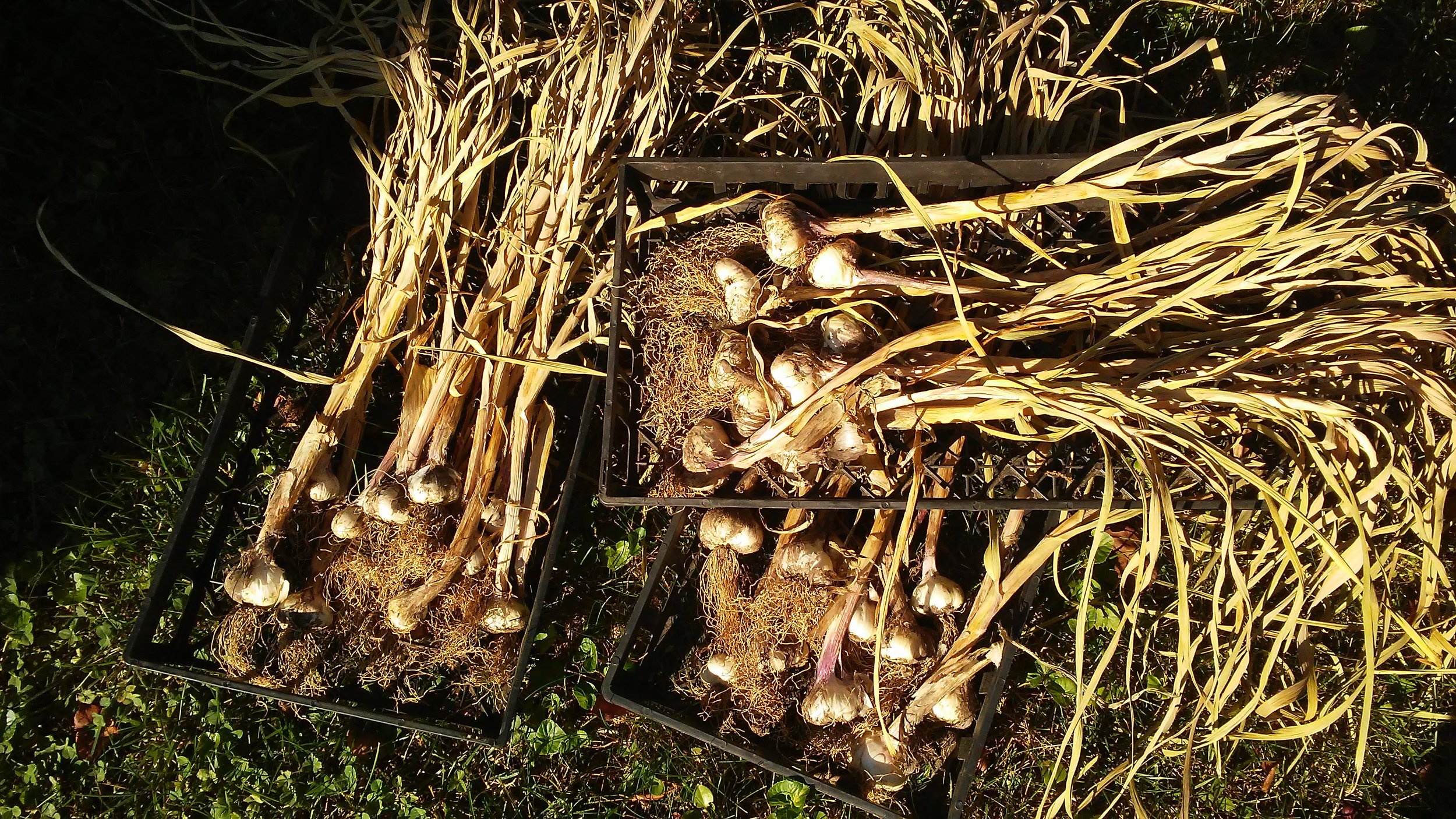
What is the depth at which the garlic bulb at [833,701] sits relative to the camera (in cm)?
144

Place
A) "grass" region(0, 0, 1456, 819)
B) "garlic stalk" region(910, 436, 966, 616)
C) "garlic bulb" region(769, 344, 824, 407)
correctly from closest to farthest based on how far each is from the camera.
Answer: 1. "garlic bulb" region(769, 344, 824, 407)
2. "garlic stalk" region(910, 436, 966, 616)
3. "grass" region(0, 0, 1456, 819)

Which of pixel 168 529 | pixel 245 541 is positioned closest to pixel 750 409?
pixel 245 541

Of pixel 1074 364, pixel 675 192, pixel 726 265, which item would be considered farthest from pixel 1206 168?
pixel 675 192

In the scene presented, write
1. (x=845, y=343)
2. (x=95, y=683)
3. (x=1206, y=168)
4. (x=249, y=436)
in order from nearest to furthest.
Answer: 1. (x=1206, y=168)
2. (x=845, y=343)
3. (x=249, y=436)
4. (x=95, y=683)

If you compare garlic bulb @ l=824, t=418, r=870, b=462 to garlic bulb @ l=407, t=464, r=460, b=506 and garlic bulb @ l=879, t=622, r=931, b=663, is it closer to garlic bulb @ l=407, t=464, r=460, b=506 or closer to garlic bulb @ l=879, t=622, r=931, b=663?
garlic bulb @ l=879, t=622, r=931, b=663

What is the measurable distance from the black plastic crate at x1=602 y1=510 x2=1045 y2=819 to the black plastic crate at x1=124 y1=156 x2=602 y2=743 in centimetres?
19

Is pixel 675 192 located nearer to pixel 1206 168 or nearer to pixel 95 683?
pixel 1206 168

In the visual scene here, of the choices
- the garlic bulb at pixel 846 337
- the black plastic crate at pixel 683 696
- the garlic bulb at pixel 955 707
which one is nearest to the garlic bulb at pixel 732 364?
the garlic bulb at pixel 846 337

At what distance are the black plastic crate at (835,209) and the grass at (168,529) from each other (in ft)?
1.33

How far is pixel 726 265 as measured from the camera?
131cm

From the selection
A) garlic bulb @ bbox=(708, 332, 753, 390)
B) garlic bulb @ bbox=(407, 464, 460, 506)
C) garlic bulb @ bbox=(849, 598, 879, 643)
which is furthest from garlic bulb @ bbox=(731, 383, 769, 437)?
garlic bulb @ bbox=(407, 464, 460, 506)

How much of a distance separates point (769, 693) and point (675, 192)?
0.86 metres

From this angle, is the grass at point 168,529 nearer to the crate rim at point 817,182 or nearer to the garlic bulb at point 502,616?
the garlic bulb at point 502,616

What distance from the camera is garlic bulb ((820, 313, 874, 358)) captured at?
4.21 ft
